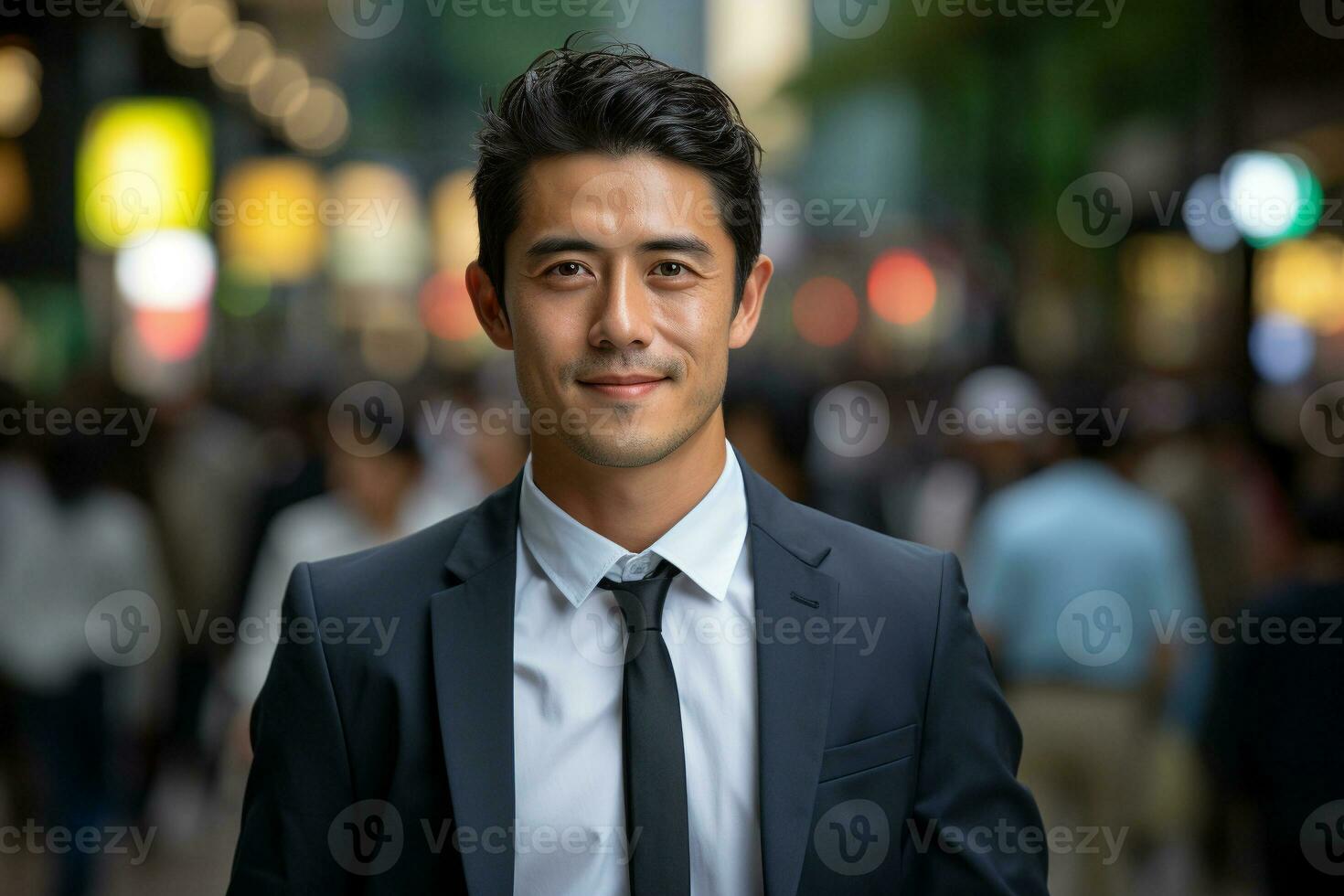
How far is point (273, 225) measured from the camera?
2212 centimetres

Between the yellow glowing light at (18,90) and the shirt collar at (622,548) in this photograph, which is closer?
the shirt collar at (622,548)

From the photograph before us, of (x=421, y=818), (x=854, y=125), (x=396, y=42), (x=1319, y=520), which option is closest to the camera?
(x=421, y=818)

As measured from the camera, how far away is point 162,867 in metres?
7.08

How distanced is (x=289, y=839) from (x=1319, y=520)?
3.89 meters

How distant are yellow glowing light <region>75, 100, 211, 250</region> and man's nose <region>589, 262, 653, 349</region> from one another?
10.4m

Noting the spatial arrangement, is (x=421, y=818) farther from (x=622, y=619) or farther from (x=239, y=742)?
(x=239, y=742)

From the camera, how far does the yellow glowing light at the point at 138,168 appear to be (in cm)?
1272

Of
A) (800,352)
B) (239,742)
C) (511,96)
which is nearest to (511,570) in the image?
(511,96)
